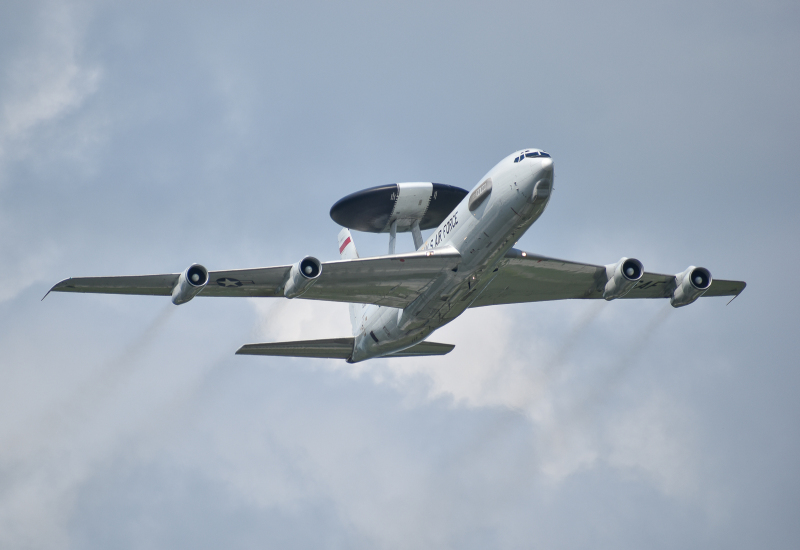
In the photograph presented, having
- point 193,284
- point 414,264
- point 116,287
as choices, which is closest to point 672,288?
point 414,264

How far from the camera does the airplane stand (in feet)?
133

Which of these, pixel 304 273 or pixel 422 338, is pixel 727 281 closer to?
pixel 422 338

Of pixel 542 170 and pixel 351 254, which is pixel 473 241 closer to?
pixel 542 170

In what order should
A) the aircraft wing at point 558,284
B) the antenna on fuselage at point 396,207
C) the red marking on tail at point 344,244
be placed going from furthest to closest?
the red marking on tail at point 344,244, the aircraft wing at point 558,284, the antenna on fuselage at point 396,207

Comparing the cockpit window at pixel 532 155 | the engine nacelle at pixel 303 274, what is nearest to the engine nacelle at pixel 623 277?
the cockpit window at pixel 532 155

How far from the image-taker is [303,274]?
135ft

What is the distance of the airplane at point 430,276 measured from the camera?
133ft

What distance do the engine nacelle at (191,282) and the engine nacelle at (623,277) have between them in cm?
2147

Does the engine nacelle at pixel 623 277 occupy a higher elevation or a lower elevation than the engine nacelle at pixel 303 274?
higher

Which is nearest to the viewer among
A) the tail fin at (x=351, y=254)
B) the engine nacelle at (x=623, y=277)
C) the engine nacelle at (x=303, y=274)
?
the engine nacelle at (x=303, y=274)

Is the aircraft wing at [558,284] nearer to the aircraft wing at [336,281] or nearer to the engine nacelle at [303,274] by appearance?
the aircraft wing at [336,281]

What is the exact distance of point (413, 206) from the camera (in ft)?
162

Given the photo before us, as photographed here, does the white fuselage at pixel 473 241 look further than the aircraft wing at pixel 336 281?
No

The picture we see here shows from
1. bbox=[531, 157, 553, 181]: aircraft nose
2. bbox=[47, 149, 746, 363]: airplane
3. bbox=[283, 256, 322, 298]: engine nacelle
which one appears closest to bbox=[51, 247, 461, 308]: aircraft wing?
bbox=[47, 149, 746, 363]: airplane
